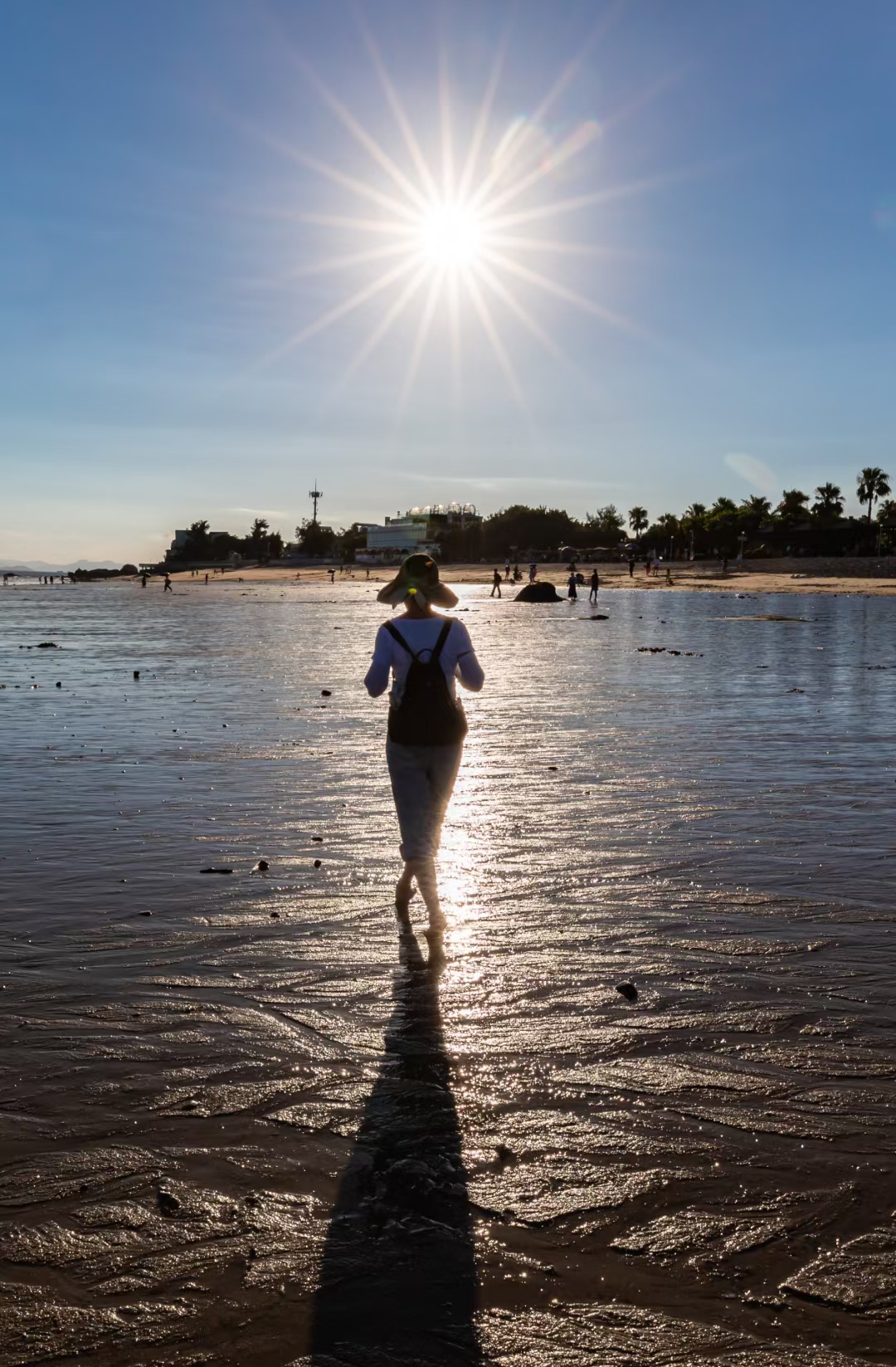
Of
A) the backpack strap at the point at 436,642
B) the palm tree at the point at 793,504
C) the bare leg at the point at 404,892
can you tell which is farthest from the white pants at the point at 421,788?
the palm tree at the point at 793,504

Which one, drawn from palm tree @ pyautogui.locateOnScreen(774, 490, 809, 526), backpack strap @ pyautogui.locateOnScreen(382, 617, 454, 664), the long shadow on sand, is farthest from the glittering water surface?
palm tree @ pyautogui.locateOnScreen(774, 490, 809, 526)

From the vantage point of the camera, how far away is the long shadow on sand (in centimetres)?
331

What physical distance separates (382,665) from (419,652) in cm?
25

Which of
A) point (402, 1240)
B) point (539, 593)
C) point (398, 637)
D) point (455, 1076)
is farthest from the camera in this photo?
point (539, 593)

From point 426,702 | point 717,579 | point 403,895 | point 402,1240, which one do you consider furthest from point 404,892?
point 717,579

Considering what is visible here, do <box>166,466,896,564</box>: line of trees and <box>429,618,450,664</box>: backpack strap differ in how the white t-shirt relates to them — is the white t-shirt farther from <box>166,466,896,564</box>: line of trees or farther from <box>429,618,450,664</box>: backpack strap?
<box>166,466,896,564</box>: line of trees

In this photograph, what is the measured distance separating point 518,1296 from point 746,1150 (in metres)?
1.32

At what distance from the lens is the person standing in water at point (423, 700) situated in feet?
21.9

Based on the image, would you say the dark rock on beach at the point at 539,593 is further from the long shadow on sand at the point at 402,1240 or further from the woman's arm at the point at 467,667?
the long shadow on sand at the point at 402,1240

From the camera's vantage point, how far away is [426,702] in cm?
671

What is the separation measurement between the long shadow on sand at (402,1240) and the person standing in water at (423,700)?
Result: 1.89 meters

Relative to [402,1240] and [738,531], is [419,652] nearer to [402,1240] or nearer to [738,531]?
[402,1240]

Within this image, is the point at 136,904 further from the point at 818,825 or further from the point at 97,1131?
the point at 818,825

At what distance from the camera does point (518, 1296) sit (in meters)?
3.53
